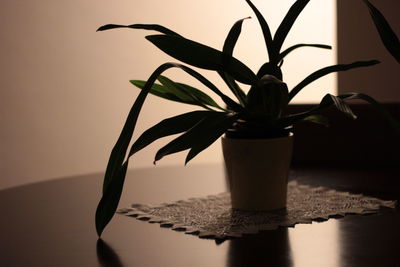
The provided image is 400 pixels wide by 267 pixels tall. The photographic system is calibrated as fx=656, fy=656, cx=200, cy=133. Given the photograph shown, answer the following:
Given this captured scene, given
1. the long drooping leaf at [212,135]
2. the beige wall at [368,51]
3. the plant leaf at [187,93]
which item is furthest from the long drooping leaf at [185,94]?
the beige wall at [368,51]

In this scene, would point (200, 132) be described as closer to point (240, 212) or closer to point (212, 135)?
point (212, 135)

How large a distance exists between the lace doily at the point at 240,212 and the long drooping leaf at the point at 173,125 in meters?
0.15

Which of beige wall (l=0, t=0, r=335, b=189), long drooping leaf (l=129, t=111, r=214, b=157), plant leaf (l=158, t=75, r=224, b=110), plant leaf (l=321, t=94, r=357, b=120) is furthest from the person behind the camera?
beige wall (l=0, t=0, r=335, b=189)

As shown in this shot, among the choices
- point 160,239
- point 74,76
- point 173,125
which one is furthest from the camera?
point 74,76

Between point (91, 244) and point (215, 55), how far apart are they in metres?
0.37

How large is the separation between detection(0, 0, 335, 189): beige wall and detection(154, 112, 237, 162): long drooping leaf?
9.04ft

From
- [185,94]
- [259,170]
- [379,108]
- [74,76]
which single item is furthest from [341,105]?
[74,76]

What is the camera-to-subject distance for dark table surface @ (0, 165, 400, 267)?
2.90ft

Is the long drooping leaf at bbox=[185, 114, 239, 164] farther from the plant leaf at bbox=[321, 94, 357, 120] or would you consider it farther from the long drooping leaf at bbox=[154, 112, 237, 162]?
the plant leaf at bbox=[321, 94, 357, 120]

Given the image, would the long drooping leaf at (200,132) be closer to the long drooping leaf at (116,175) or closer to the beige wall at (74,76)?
the long drooping leaf at (116,175)

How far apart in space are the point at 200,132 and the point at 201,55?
5.2 inches

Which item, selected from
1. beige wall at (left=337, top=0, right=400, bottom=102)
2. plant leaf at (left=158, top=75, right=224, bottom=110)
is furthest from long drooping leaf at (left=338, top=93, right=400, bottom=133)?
beige wall at (left=337, top=0, right=400, bottom=102)

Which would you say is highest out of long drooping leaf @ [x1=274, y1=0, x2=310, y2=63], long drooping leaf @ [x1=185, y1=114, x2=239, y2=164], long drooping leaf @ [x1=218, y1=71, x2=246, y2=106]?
long drooping leaf @ [x1=274, y1=0, x2=310, y2=63]

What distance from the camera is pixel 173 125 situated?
3.70 ft
